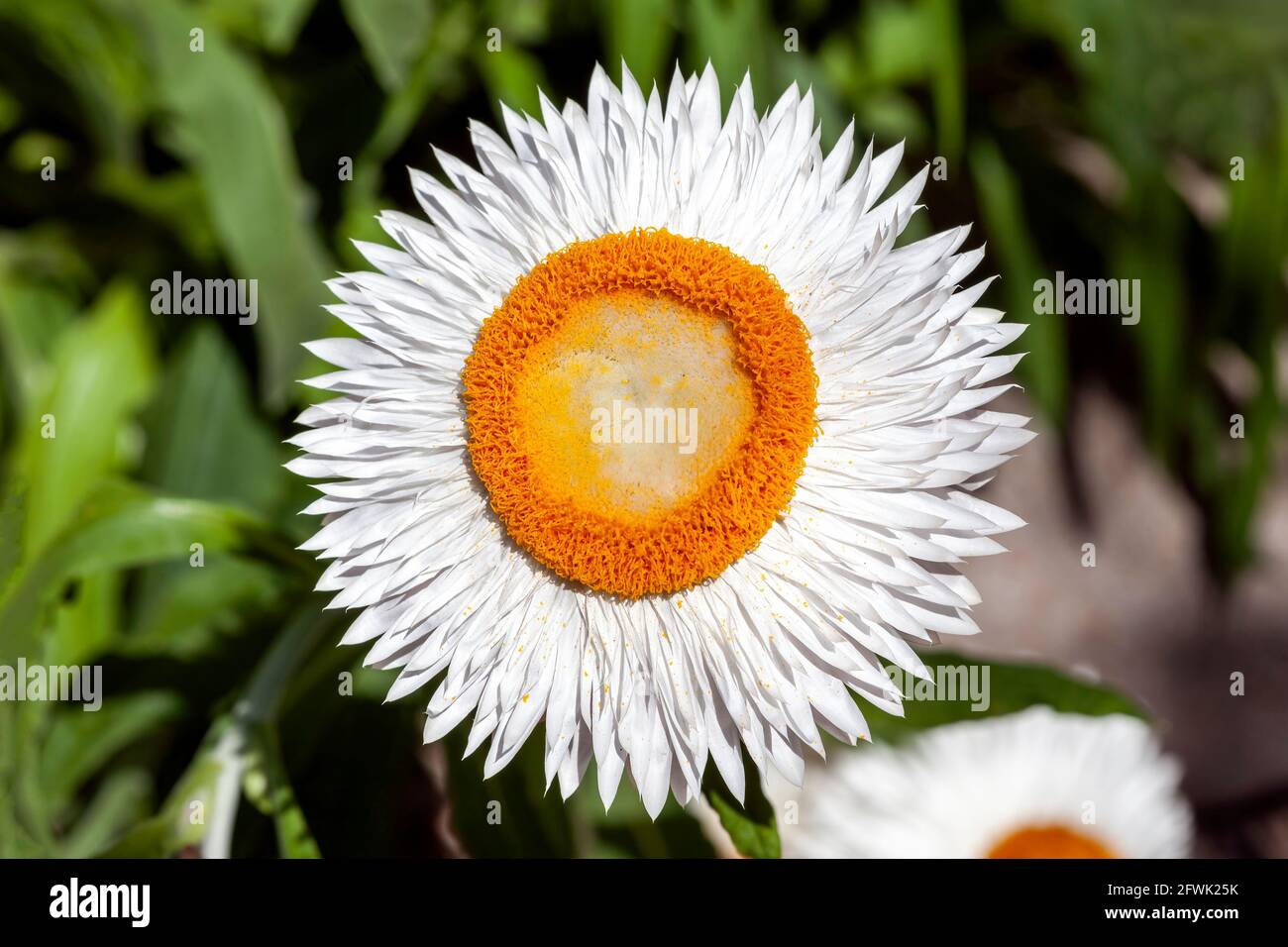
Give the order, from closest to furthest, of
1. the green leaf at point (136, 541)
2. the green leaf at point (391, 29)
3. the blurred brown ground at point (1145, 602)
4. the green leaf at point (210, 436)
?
1. the green leaf at point (136, 541)
2. the green leaf at point (391, 29)
3. the green leaf at point (210, 436)
4. the blurred brown ground at point (1145, 602)

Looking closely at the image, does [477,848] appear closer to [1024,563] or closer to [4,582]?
[4,582]

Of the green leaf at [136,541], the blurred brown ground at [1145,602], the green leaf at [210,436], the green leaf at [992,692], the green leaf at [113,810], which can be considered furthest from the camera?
the blurred brown ground at [1145,602]

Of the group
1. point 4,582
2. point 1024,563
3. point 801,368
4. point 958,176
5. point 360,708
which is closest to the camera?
point 801,368

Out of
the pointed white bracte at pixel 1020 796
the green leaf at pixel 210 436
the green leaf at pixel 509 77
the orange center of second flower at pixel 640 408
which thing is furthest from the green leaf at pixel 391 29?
the pointed white bracte at pixel 1020 796

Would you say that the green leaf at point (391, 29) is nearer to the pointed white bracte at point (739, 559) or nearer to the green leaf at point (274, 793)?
the pointed white bracte at point (739, 559)

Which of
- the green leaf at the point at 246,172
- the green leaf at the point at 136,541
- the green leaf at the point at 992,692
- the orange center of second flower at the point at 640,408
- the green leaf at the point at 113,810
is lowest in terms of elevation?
the green leaf at the point at 113,810

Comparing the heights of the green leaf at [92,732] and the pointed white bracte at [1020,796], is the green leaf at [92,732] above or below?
above

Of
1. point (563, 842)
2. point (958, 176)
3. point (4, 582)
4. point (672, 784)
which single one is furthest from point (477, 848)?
point (958, 176)
